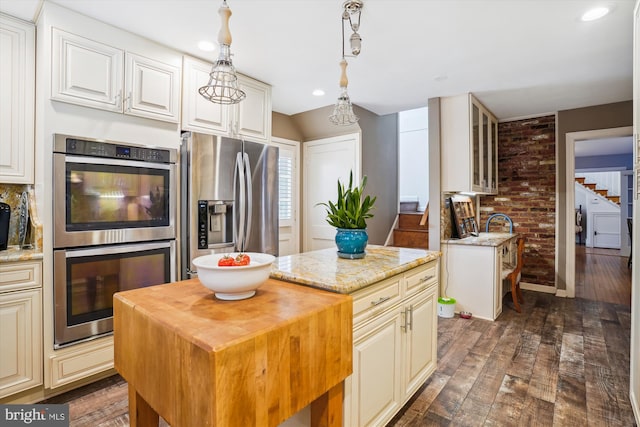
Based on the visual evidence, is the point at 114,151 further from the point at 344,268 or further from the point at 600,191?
the point at 600,191

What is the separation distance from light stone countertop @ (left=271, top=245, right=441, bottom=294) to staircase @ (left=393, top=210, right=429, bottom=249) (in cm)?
244

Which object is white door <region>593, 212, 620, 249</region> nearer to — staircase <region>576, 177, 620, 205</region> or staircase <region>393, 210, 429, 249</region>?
staircase <region>576, 177, 620, 205</region>

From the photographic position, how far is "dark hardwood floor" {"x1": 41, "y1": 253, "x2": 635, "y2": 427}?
196cm

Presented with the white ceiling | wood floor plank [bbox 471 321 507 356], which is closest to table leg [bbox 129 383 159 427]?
the white ceiling

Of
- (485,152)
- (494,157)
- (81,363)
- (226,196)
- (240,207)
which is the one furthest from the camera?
(494,157)

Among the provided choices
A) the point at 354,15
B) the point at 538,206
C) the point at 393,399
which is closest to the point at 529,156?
the point at 538,206

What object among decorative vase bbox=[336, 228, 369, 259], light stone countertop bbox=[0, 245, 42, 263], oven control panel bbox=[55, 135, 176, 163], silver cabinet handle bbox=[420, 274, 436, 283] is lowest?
silver cabinet handle bbox=[420, 274, 436, 283]

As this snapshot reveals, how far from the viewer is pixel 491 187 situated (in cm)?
460

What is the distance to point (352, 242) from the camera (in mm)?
2025

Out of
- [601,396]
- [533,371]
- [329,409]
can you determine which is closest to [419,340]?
[329,409]

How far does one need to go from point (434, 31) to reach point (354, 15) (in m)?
0.65

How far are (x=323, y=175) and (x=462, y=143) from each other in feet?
5.88

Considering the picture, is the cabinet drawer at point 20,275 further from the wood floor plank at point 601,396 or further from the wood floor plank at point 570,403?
Answer: the wood floor plank at point 601,396

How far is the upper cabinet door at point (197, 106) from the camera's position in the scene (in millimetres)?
2695
